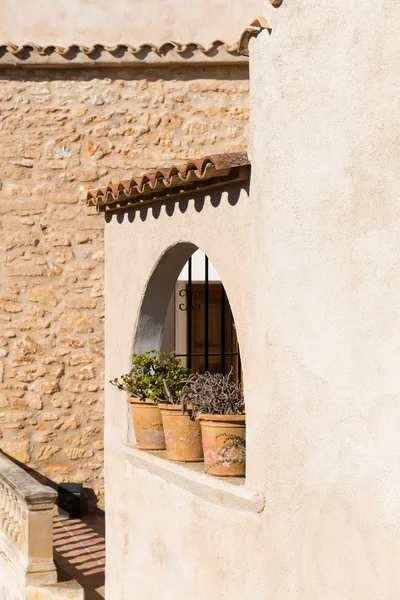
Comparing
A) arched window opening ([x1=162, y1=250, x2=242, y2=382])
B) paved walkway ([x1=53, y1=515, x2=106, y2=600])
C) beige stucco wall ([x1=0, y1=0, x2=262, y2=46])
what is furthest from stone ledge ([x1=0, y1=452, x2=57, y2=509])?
beige stucco wall ([x1=0, y1=0, x2=262, y2=46])

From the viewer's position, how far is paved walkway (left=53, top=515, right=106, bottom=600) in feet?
22.6

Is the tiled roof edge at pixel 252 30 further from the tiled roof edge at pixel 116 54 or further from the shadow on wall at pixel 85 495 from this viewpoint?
the shadow on wall at pixel 85 495

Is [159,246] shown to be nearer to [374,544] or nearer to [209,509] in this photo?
[209,509]

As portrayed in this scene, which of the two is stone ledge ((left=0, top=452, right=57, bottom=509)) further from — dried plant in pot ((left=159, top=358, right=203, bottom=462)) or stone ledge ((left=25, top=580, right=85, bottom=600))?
dried plant in pot ((left=159, top=358, right=203, bottom=462))

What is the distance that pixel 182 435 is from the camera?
15.5 ft

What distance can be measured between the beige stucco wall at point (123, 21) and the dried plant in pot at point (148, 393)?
15.2ft

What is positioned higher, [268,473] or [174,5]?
[174,5]

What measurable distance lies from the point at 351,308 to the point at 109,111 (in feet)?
20.5

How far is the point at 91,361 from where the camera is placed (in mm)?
9109

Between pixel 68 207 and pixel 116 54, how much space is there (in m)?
1.51

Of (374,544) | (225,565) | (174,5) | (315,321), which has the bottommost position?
(225,565)

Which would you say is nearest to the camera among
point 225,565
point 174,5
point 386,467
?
point 386,467

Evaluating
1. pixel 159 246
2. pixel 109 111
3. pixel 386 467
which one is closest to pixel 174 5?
pixel 109 111

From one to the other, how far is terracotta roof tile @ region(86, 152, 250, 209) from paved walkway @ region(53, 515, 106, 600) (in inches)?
110
